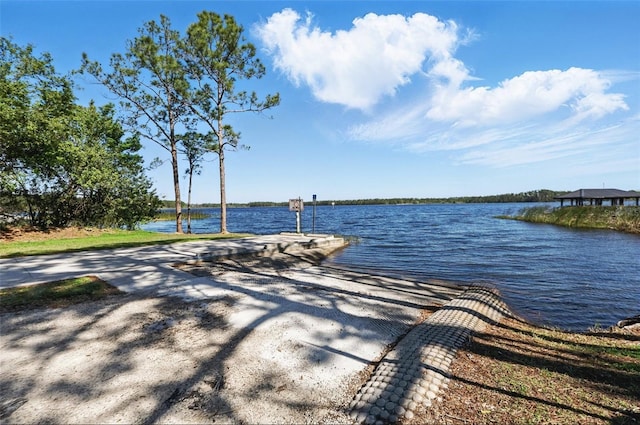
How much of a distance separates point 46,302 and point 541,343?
322 inches

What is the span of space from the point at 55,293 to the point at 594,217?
4090 centimetres

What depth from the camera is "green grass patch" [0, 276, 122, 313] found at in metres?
5.50

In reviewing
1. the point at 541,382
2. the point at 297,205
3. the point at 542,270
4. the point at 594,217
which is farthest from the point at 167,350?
the point at 594,217

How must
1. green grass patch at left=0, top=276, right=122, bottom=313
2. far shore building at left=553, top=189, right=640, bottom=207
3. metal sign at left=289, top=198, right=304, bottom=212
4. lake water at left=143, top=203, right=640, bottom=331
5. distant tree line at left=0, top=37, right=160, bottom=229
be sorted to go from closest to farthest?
green grass patch at left=0, top=276, right=122, bottom=313, lake water at left=143, top=203, right=640, bottom=331, distant tree line at left=0, top=37, right=160, bottom=229, metal sign at left=289, top=198, right=304, bottom=212, far shore building at left=553, top=189, right=640, bottom=207

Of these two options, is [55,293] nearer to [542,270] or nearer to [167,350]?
[167,350]

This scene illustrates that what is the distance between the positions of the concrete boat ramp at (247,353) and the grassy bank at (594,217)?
2965 centimetres

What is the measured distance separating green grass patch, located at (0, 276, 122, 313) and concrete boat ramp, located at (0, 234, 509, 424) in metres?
0.38

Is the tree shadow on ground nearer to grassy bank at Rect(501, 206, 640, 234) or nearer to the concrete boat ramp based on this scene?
the concrete boat ramp

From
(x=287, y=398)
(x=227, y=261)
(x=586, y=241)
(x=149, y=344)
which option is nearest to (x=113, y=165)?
(x=227, y=261)

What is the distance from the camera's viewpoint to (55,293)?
6.01 metres

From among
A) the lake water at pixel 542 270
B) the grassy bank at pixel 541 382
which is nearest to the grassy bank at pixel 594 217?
the lake water at pixel 542 270

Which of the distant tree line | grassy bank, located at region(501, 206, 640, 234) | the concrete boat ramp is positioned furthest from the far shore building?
the distant tree line

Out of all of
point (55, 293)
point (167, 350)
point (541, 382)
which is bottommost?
point (541, 382)

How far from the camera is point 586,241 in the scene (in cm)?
2019
